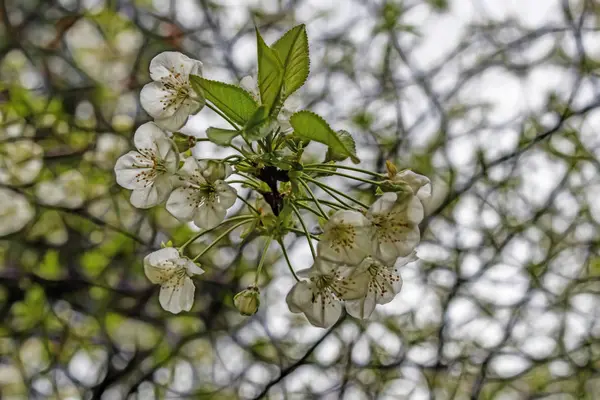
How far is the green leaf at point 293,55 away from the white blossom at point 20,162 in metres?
1.07

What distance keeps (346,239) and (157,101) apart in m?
0.23

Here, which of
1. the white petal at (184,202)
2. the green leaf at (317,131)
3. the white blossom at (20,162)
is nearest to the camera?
the green leaf at (317,131)

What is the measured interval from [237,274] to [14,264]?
1.72ft

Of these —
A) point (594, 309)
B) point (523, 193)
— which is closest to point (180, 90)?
point (523, 193)

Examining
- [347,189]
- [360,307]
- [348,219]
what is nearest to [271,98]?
[348,219]

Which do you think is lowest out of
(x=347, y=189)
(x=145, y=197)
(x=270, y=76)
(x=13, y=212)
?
(x=13, y=212)

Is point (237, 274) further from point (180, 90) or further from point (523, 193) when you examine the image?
point (180, 90)

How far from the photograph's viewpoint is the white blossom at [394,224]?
0.50 m

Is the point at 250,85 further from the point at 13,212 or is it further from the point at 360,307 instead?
the point at 13,212

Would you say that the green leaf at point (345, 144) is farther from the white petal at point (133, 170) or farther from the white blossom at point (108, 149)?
the white blossom at point (108, 149)

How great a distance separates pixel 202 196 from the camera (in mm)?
554

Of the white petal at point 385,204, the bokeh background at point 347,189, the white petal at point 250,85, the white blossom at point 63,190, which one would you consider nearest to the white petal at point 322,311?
the white petal at point 385,204

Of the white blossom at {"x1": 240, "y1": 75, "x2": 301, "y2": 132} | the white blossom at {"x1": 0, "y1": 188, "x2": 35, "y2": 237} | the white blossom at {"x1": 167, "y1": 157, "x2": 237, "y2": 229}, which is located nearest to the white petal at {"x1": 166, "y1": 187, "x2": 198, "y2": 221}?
the white blossom at {"x1": 167, "y1": 157, "x2": 237, "y2": 229}

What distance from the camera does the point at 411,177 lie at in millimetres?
536
